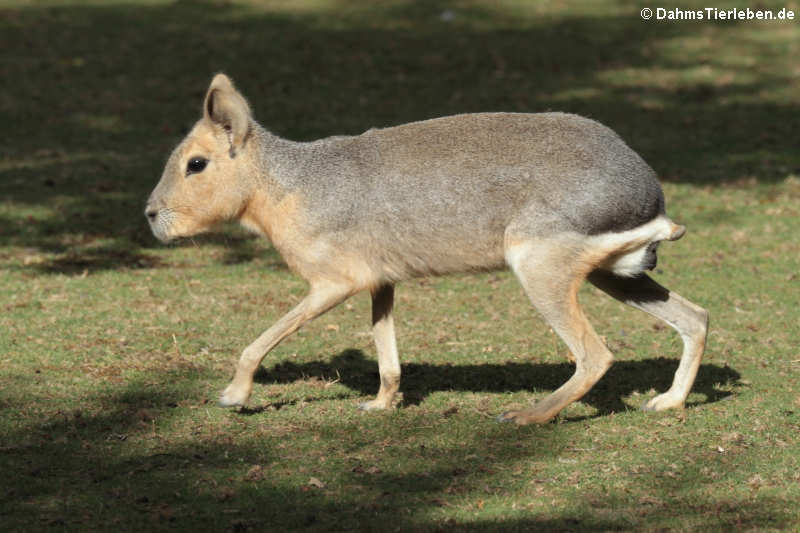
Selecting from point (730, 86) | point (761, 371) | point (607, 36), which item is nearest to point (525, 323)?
point (761, 371)

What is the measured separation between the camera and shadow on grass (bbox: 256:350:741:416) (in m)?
6.38

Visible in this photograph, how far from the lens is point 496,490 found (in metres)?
4.87

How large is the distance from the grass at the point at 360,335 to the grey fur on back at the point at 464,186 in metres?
0.92

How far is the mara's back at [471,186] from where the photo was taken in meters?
5.41

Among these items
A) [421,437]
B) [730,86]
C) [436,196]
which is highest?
[436,196]

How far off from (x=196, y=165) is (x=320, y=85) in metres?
9.38

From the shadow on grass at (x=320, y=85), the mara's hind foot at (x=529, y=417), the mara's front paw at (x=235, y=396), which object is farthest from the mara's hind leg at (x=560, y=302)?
the shadow on grass at (x=320, y=85)

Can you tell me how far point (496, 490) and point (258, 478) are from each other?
1.03 metres

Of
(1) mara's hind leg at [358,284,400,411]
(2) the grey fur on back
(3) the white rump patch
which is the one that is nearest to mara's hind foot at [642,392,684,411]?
(3) the white rump patch

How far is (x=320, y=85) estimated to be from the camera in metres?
15.1

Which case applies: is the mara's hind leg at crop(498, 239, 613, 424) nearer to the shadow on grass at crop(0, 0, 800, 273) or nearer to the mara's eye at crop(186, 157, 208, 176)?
the mara's eye at crop(186, 157, 208, 176)

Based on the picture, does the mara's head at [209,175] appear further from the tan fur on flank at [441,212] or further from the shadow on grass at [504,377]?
the shadow on grass at [504,377]

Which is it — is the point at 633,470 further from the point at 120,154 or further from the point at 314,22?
the point at 314,22

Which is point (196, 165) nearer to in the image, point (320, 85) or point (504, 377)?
point (504, 377)
